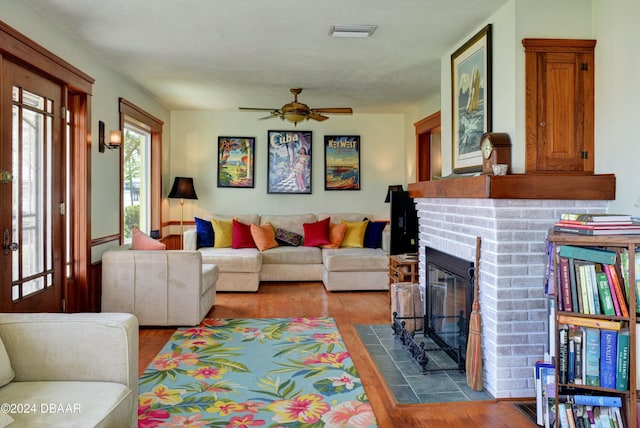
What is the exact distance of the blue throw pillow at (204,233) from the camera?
689cm

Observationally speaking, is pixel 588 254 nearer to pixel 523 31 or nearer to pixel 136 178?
pixel 523 31

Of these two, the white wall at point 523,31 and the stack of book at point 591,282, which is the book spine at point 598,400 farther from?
the white wall at point 523,31

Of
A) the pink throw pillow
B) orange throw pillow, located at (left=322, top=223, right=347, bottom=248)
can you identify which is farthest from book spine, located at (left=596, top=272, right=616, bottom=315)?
orange throw pillow, located at (left=322, top=223, right=347, bottom=248)

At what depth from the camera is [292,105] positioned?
208 inches

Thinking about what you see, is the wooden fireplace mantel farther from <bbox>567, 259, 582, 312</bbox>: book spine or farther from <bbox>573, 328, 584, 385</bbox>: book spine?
<bbox>573, 328, 584, 385</bbox>: book spine

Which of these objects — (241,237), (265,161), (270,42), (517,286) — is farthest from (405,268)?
(265,161)

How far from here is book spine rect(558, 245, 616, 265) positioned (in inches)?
87.6

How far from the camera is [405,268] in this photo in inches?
190

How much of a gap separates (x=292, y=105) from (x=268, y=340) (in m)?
2.56

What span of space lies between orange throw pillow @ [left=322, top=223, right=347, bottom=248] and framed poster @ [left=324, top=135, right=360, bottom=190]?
842 mm

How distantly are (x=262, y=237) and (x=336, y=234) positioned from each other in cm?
106

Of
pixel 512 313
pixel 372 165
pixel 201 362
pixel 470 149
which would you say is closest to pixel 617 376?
pixel 512 313

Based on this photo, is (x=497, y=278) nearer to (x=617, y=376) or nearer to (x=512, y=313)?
(x=512, y=313)

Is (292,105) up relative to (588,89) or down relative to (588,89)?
up
